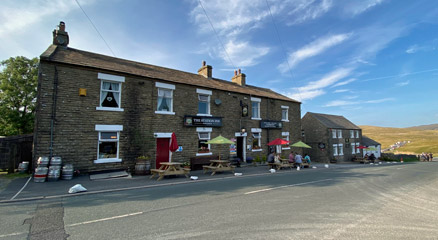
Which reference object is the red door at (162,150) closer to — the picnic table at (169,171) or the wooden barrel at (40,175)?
the picnic table at (169,171)

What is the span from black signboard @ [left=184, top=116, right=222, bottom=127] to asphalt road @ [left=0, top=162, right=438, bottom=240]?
7.79 metres

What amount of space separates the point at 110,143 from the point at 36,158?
3.30 m

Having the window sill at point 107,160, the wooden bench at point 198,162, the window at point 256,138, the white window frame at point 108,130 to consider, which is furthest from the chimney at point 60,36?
the window at point 256,138

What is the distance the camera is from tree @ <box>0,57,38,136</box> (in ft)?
71.9

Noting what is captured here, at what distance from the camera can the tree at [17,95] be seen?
2192 centimetres

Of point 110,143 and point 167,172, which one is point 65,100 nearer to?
point 110,143

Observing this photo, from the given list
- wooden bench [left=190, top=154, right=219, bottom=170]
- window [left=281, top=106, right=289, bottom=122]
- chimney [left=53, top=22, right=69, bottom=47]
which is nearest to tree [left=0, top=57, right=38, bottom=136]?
chimney [left=53, top=22, right=69, bottom=47]

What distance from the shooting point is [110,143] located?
12.4 meters

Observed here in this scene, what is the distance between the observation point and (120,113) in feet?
41.7

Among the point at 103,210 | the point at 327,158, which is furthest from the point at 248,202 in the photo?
the point at 327,158

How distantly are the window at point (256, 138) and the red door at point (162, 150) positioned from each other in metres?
7.96

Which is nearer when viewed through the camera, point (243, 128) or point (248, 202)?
point (248, 202)

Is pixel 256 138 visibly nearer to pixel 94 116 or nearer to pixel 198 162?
pixel 198 162

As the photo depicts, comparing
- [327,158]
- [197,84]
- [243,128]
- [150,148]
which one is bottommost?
[327,158]
